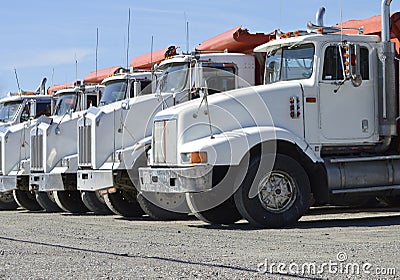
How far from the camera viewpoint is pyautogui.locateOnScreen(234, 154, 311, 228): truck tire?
12.1m

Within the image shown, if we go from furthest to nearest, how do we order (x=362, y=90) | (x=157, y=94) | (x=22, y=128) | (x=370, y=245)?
1. (x=22, y=128)
2. (x=157, y=94)
3. (x=362, y=90)
4. (x=370, y=245)

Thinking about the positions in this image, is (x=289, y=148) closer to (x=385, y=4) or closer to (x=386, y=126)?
(x=386, y=126)

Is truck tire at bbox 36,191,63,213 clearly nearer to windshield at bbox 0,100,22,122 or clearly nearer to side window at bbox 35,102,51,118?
side window at bbox 35,102,51,118

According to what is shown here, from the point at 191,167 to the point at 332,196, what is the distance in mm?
2199

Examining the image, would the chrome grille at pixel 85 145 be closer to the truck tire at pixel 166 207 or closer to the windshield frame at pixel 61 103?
→ the truck tire at pixel 166 207

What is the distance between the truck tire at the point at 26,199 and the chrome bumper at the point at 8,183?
88 cm

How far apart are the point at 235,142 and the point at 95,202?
221 inches

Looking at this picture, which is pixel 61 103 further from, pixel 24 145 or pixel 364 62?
pixel 364 62

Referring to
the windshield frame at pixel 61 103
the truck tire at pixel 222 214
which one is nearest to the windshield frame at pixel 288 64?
the truck tire at pixel 222 214

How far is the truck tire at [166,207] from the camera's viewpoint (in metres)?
13.9

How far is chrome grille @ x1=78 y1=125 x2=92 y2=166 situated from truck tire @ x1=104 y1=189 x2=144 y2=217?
0.85 metres

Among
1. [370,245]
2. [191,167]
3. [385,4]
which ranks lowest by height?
[370,245]

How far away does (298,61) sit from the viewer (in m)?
13.2

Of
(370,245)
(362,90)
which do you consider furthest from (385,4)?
(370,245)
